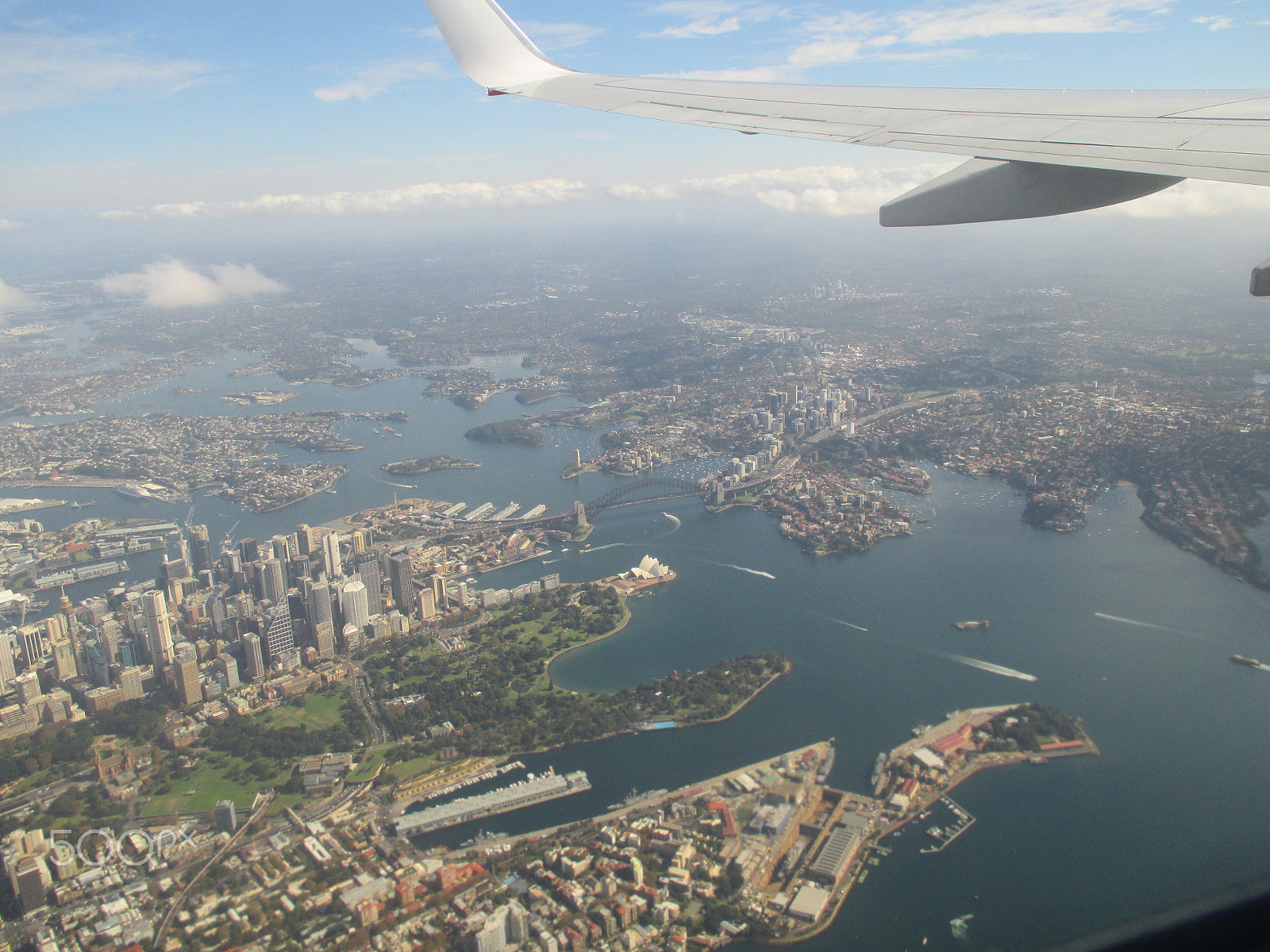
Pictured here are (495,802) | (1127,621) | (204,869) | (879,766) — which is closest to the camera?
(204,869)

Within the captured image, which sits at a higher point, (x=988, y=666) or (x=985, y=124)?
(x=985, y=124)

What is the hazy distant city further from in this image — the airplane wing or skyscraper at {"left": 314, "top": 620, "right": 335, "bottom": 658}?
the airplane wing

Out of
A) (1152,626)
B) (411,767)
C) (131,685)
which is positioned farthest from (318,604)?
(1152,626)

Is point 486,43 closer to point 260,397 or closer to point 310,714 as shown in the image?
point 310,714

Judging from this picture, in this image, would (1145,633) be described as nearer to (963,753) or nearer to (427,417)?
(963,753)

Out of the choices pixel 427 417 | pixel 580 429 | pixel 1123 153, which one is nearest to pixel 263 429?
pixel 427 417

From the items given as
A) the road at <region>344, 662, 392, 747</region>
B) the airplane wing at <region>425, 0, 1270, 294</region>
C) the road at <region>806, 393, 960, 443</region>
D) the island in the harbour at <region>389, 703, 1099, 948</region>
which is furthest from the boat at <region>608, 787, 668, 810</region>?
the road at <region>806, 393, 960, 443</region>
